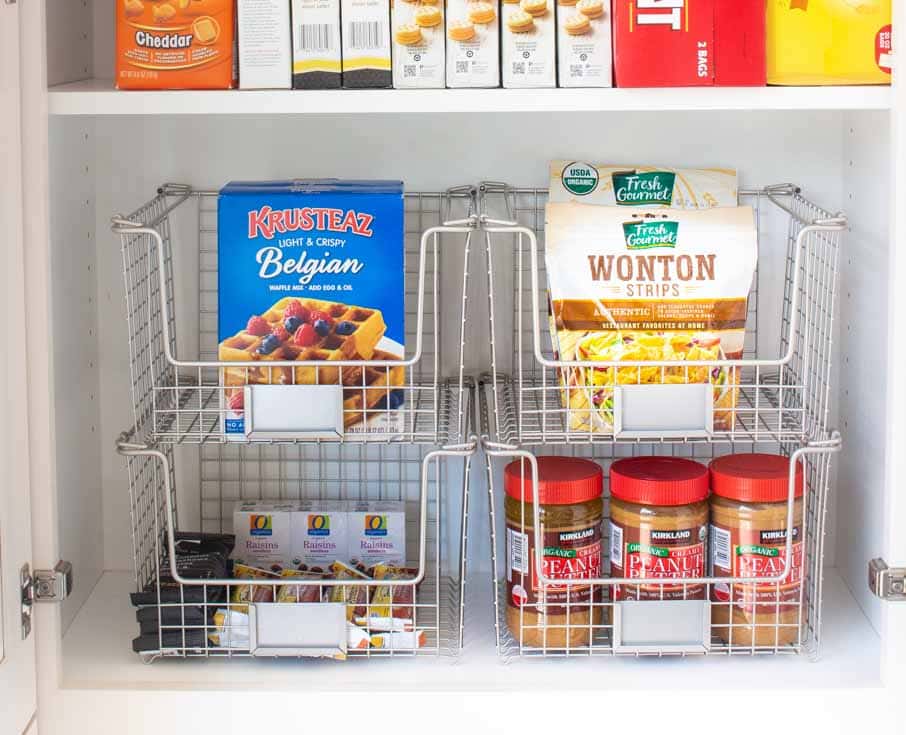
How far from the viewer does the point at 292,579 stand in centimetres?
175

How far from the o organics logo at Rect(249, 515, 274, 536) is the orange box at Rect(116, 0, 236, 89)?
62 centimetres

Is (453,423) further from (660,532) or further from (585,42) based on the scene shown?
(585,42)

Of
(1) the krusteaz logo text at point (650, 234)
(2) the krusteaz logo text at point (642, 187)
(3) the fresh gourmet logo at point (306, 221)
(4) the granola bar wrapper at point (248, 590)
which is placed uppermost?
(2) the krusteaz logo text at point (642, 187)

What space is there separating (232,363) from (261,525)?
340 millimetres

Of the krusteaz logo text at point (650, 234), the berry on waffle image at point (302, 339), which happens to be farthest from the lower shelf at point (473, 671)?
the krusteaz logo text at point (650, 234)

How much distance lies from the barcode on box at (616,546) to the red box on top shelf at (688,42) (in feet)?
1.80

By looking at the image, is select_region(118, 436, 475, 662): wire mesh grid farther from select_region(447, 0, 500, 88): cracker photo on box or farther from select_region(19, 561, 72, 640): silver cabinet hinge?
select_region(447, 0, 500, 88): cracker photo on box

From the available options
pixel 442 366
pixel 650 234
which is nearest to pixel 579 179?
pixel 650 234

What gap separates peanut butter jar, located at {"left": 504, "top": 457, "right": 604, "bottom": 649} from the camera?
1.72 meters

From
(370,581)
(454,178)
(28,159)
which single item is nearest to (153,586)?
(370,581)

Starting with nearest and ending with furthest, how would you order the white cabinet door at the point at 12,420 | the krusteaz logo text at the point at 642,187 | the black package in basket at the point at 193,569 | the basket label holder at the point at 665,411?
the white cabinet door at the point at 12,420
the basket label holder at the point at 665,411
the black package in basket at the point at 193,569
the krusteaz logo text at the point at 642,187

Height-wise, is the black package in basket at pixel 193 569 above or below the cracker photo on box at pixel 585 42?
below

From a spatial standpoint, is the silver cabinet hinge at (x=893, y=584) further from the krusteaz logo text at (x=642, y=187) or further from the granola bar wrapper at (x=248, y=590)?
the granola bar wrapper at (x=248, y=590)

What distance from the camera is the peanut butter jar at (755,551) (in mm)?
1707
